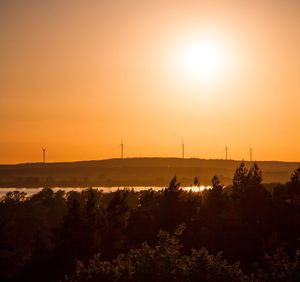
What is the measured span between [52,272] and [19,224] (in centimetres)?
3994

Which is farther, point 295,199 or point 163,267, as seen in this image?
point 295,199

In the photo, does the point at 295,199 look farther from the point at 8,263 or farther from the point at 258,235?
the point at 8,263

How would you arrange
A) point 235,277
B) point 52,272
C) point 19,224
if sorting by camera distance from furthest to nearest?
point 19,224
point 52,272
point 235,277

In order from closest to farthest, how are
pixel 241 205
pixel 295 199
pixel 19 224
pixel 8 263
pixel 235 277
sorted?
pixel 235 277
pixel 8 263
pixel 241 205
pixel 295 199
pixel 19 224

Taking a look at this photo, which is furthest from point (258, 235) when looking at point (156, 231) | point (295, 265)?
point (295, 265)

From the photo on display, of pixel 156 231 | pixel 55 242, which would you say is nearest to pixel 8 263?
pixel 55 242

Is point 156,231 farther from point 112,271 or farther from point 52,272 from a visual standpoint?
point 112,271

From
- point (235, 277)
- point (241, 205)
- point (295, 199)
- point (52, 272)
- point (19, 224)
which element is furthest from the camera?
Result: point (19, 224)

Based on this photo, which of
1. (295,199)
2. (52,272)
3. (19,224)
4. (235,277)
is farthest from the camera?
(19,224)

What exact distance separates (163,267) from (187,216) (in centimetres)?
4079

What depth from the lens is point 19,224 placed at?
98.3 metres

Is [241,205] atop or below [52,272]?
atop

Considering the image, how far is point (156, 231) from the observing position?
2689 inches

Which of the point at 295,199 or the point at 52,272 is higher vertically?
the point at 295,199
